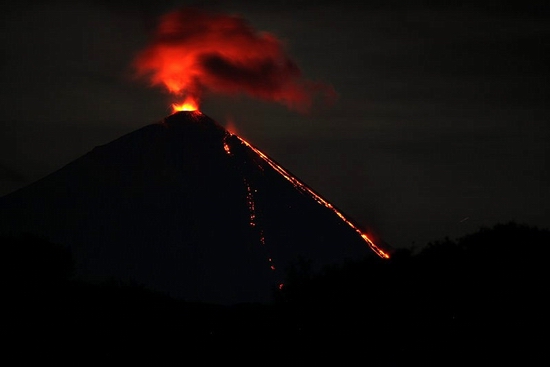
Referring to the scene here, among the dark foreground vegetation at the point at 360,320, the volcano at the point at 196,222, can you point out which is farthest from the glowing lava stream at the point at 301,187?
the dark foreground vegetation at the point at 360,320

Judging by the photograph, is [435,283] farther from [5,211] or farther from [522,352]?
[5,211]

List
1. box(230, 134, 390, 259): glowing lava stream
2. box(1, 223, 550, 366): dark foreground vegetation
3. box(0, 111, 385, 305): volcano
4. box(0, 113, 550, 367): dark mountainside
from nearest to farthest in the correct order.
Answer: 1. box(1, 223, 550, 366): dark foreground vegetation
2. box(0, 113, 550, 367): dark mountainside
3. box(0, 111, 385, 305): volcano
4. box(230, 134, 390, 259): glowing lava stream

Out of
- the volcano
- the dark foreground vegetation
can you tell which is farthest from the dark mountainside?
the volcano

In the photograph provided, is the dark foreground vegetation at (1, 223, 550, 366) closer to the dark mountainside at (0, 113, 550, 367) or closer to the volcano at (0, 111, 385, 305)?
the dark mountainside at (0, 113, 550, 367)

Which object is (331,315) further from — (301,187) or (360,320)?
(301,187)

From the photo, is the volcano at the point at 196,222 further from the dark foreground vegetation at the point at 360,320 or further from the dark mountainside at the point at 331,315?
the dark foreground vegetation at the point at 360,320

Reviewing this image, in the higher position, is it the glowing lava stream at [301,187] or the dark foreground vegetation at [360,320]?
the glowing lava stream at [301,187]
